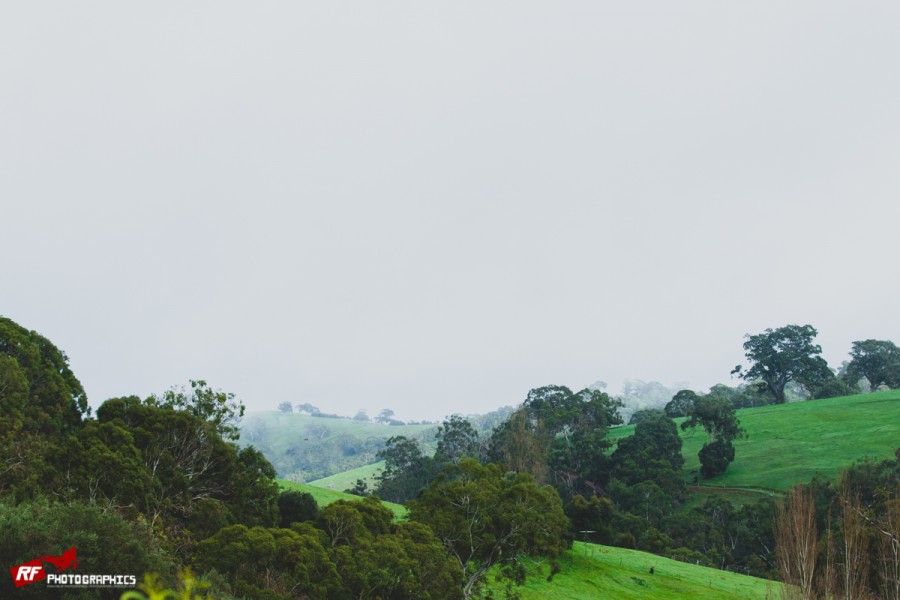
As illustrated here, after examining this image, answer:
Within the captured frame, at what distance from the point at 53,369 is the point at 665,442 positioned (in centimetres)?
8793

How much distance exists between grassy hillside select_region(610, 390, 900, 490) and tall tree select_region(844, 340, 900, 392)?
25.1 meters

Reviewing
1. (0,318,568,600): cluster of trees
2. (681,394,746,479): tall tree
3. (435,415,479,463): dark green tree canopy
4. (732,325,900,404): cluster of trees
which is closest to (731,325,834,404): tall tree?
(732,325,900,404): cluster of trees

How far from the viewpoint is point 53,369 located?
106ft

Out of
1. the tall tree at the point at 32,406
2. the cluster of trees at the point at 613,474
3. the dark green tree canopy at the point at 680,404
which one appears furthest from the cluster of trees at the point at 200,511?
the dark green tree canopy at the point at 680,404

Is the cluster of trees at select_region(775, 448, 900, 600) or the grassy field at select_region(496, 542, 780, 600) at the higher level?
the cluster of trees at select_region(775, 448, 900, 600)

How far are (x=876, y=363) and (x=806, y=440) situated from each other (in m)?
53.9

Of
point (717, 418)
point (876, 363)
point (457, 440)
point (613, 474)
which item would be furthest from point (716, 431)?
point (876, 363)

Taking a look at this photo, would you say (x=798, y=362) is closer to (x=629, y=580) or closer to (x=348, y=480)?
(x=629, y=580)

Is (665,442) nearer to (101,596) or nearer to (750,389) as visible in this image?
(750,389)

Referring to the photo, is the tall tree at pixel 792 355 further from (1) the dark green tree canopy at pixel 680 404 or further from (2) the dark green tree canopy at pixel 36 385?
(2) the dark green tree canopy at pixel 36 385

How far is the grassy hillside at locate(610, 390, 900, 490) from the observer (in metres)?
83.8

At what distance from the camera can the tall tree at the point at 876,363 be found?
129 m

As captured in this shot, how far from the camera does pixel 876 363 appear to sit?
13100cm

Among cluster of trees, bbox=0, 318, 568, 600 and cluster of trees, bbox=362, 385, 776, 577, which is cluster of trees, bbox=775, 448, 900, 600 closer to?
cluster of trees, bbox=0, 318, 568, 600
